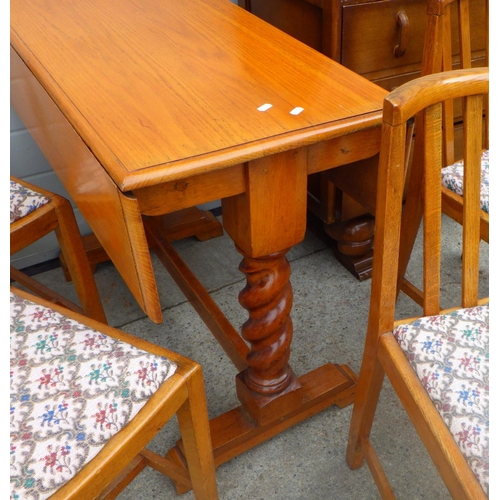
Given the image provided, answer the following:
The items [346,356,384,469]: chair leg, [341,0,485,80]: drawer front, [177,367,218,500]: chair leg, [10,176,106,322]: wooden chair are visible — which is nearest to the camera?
[177,367,218,500]: chair leg

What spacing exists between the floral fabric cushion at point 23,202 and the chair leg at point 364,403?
2.67 ft

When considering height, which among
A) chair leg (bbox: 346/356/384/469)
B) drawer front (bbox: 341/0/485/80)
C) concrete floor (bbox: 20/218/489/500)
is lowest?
concrete floor (bbox: 20/218/489/500)

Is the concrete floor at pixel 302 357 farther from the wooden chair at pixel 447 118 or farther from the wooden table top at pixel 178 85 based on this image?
the wooden table top at pixel 178 85

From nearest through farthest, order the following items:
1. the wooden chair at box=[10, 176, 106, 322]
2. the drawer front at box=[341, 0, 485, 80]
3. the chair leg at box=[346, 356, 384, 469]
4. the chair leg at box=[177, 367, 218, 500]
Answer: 1. the chair leg at box=[177, 367, 218, 500]
2. the chair leg at box=[346, 356, 384, 469]
3. the wooden chair at box=[10, 176, 106, 322]
4. the drawer front at box=[341, 0, 485, 80]

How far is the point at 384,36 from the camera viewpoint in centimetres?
144

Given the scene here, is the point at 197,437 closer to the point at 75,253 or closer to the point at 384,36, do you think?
the point at 75,253

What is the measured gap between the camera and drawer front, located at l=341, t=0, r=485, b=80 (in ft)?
4.54

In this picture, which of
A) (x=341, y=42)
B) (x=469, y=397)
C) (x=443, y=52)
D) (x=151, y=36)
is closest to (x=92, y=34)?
(x=151, y=36)

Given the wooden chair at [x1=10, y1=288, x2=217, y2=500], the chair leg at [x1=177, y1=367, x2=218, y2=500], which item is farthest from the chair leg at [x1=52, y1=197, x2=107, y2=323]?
the chair leg at [x1=177, y1=367, x2=218, y2=500]

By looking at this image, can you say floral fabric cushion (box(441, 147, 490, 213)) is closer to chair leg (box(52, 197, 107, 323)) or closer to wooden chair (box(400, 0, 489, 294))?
wooden chair (box(400, 0, 489, 294))

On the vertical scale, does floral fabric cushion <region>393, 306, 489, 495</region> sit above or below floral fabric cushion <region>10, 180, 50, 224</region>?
below

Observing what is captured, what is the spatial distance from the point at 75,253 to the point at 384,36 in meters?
1.00

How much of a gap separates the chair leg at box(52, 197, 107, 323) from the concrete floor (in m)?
0.33

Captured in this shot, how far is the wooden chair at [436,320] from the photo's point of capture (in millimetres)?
738
